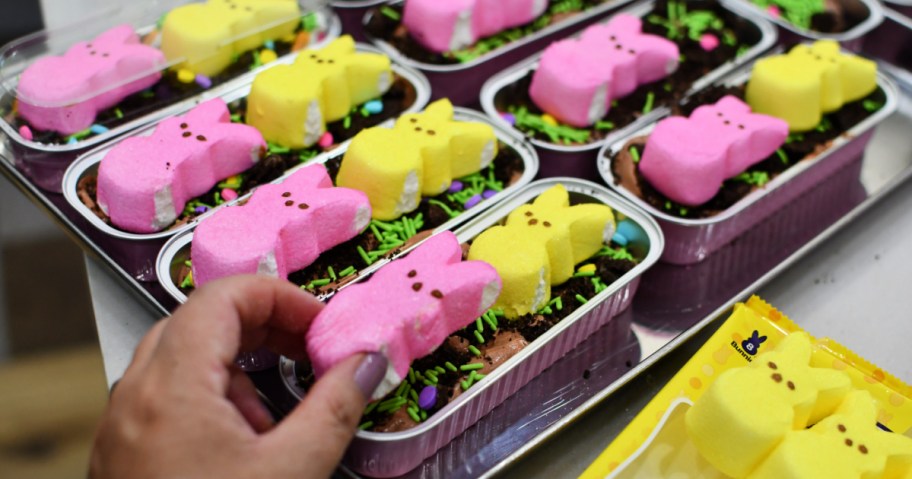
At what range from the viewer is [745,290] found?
214 centimetres

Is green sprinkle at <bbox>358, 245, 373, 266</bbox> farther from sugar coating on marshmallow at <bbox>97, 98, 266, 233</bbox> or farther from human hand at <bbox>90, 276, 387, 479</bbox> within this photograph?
human hand at <bbox>90, 276, 387, 479</bbox>

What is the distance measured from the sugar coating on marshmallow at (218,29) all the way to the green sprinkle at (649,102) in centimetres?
113

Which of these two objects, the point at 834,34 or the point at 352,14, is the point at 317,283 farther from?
the point at 834,34

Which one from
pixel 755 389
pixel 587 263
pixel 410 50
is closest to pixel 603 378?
pixel 587 263

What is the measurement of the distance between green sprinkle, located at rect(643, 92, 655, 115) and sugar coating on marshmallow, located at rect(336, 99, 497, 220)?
0.53 m

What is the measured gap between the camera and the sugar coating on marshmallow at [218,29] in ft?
8.07

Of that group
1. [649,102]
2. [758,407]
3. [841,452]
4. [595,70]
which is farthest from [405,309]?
[649,102]

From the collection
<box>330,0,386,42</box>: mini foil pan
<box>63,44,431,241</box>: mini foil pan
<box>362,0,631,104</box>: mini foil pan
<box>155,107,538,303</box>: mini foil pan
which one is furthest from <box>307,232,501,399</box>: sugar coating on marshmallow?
<box>330,0,386,42</box>: mini foil pan

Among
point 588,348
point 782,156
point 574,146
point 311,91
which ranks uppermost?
point 311,91

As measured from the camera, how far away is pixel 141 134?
7.42ft

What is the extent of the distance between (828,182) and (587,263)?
952 millimetres

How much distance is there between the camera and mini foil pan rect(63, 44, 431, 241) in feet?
6.55

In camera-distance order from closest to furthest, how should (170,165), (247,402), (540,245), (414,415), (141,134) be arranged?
1. (247,402)
2. (414,415)
3. (540,245)
4. (170,165)
5. (141,134)

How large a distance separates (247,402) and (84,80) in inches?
53.1
